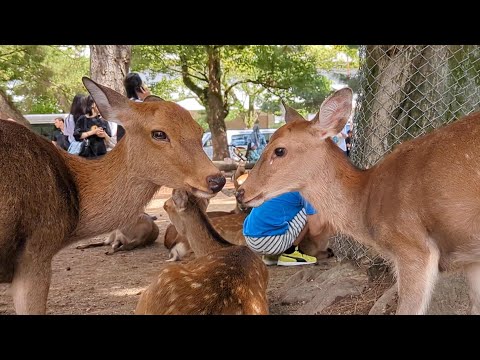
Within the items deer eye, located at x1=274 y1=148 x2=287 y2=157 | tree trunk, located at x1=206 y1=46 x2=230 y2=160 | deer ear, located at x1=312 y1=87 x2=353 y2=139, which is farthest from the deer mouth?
tree trunk, located at x1=206 y1=46 x2=230 y2=160

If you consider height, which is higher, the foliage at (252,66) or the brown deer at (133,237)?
the foliage at (252,66)

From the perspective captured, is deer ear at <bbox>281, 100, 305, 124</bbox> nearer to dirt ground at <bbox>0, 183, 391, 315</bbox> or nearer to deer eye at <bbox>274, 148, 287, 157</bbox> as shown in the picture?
deer eye at <bbox>274, 148, 287, 157</bbox>

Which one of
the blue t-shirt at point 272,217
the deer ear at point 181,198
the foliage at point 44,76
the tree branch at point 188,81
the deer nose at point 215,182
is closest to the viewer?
the deer nose at point 215,182

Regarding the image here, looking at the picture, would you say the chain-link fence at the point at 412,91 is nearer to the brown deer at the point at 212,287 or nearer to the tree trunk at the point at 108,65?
the brown deer at the point at 212,287

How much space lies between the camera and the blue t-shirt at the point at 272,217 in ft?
19.6

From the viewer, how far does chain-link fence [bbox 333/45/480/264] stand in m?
4.99

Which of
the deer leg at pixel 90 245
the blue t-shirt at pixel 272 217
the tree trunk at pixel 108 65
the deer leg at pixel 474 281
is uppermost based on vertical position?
the tree trunk at pixel 108 65

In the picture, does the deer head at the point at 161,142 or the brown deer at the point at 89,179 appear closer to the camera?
the brown deer at the point at 89,179

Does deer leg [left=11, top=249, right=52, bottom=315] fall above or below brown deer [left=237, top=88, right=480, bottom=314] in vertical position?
below

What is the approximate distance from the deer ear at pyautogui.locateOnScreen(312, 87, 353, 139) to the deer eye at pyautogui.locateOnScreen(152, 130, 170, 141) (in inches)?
44.6

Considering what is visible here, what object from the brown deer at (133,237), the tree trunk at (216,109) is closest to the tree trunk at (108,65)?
the brown deer at (133,237)

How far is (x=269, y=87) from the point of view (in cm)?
2688

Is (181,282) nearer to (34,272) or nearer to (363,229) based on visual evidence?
(34,272)

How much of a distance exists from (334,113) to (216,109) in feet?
70.3
